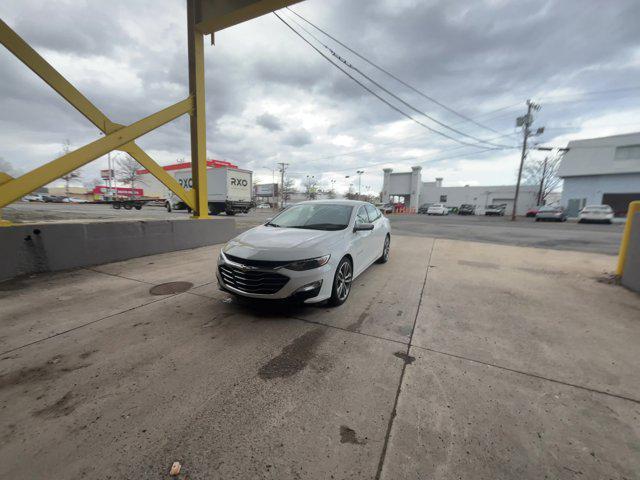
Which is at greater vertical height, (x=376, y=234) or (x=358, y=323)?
(x=376, y=234)

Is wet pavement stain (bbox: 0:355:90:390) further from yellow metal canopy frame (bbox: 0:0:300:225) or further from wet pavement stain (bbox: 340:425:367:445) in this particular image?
yellow metal canopy frame (bbox: 0:0:300:225)

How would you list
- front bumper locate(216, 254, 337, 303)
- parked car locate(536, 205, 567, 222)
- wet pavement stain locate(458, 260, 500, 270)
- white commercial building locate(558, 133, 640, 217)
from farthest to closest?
white commercial building locate(558, 133, 640, 217)
parked car locate(536, 205, 567, 222)
wet pavement stain locate(458, 260, 500, 270)
front bumper locate(216, 254, 337, 303)

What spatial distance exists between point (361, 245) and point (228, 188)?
18.8 meters

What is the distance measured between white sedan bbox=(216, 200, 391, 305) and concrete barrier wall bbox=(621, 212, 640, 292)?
4.69 m

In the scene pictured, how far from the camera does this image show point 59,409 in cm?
202

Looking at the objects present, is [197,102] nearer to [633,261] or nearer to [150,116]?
[150,116]

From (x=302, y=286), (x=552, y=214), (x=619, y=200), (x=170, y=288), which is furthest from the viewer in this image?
(x=619, y=200)

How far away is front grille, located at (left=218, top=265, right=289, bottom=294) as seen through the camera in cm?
329

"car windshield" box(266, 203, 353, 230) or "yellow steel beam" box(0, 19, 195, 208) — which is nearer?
"car windshield" box(266, 203, 353, 230)

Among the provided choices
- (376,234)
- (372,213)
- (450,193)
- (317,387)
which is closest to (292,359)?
(317,387)

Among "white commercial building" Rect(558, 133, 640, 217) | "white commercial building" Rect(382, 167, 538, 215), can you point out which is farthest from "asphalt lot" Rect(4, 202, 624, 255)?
"white commercial building" Rect(382, 167, 538, 215)

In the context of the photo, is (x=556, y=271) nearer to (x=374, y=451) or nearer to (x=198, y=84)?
(x=374, y=451)

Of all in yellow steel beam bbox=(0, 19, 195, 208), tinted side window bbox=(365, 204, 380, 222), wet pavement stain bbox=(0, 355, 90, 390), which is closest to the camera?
wet pavement stain bbox=(0, 355, 90, 390)

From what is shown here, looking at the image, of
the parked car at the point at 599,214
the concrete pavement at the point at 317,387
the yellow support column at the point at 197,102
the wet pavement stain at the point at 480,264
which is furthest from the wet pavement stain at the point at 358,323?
the parked car at the point at 599,214
